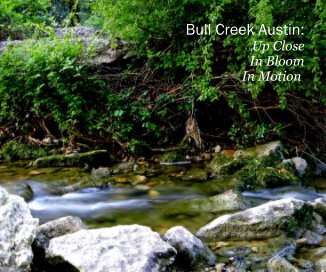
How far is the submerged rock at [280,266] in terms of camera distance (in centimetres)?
262

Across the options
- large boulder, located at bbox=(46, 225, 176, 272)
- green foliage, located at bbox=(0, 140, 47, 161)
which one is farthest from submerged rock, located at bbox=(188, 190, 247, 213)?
green foliage, located at bbox=(0, 140, 47, 161)

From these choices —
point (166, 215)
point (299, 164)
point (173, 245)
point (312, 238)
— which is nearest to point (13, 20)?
point (166, 215)

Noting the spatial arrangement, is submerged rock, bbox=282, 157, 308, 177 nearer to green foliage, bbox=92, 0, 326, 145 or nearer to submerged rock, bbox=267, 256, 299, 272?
green foliage, bbox=92, 0, 326, 145

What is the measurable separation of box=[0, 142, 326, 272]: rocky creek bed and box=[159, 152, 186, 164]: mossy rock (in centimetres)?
2

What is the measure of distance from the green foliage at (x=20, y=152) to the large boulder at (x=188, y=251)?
430 centimetres

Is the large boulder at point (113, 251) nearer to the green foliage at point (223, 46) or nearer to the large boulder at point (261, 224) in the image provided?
the large boulder at point (261, 224)

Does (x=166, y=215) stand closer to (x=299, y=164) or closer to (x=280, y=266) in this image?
(x=280, y=266)

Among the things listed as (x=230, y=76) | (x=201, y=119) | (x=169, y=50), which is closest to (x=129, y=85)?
(x=169, y=50)

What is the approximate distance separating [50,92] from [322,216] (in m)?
4.94

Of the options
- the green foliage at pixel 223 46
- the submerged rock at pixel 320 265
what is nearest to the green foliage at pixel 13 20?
the green foliage at pixel 223 46

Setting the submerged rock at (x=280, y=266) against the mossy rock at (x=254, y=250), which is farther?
the mossy rock at (x=254, y=250)

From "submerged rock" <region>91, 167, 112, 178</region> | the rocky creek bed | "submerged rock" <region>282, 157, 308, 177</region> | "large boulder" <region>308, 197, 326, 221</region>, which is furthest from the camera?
"submerged rock" <region>91, 167, 112, 178</region>

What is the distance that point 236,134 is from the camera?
241 inches

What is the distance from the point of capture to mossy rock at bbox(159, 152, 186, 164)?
6035 mm
